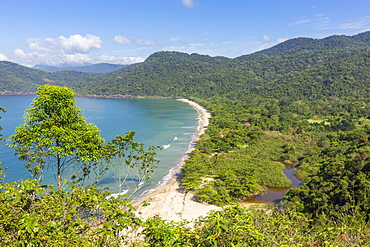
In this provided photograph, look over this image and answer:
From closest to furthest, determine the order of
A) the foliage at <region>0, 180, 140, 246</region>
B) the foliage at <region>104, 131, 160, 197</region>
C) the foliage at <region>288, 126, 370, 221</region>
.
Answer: the foliage at <region>0, 180, 140, 246</region> → the foliage at <region>104, 131, 160, 197</region> → the foliage at <region>288, 126, 370, 221</region>

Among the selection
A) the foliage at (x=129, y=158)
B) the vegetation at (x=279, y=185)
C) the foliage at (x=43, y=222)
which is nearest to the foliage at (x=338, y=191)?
the vegetation at (x=279, y=185)

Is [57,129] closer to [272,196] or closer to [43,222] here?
[43,222]

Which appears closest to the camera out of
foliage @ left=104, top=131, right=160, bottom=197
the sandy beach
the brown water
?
foliage @ left=104, top=131, right=160, bottom=197

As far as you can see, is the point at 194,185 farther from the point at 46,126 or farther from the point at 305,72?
the point at 305,72

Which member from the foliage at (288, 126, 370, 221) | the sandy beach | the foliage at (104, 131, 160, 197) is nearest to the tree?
the foliage at (104, 131, 160, 197)

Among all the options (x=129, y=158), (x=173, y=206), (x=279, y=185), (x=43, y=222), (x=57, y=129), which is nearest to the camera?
(x=43, y=222)

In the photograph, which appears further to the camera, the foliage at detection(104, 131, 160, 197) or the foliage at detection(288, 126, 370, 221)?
the foliage at detection(288, 126, 370, 221)

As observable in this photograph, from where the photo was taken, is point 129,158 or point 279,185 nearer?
point 129,158

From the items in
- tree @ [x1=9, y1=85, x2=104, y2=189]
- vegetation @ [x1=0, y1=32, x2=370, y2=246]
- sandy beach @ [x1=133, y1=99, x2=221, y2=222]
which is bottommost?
sandy beach @ [x1=133, y1=99, x2=221, y2=222]

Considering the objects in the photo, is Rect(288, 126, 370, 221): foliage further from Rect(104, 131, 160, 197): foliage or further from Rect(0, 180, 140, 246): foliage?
Rect(0, 180, 140, 246): foliage

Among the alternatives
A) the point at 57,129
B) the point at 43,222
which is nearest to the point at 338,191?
the point at 57,129

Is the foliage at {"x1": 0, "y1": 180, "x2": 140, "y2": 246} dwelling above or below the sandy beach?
above

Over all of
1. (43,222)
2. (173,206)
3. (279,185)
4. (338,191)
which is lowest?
(279,185)

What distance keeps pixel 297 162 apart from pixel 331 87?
418 ft
